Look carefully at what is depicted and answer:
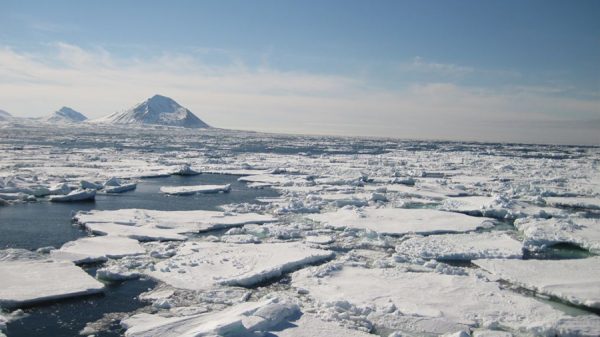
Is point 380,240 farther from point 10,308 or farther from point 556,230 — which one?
point 10,308

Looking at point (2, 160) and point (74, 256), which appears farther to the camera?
point (2, 160)

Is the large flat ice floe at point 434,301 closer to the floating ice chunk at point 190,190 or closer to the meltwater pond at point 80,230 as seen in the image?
the meltwater pond at point 80,230

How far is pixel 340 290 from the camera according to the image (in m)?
7.44

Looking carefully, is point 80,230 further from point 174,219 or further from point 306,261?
point 306,261

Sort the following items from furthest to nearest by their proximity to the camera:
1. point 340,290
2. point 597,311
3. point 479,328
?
point 340,290, point 597,311, point 479,328

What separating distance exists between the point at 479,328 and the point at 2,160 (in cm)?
2807

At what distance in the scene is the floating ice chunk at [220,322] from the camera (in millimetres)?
5445

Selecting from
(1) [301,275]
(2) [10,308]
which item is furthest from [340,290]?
(2) [10,308]

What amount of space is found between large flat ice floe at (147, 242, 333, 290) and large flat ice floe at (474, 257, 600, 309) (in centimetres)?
342

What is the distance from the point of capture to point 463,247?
403 inches

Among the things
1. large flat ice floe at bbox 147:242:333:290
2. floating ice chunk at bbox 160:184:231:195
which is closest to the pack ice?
large flat ice floe at bbox 147:242:333:290

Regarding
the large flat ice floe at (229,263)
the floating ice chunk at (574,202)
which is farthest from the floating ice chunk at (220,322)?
the floating ice chunk at (574,202)

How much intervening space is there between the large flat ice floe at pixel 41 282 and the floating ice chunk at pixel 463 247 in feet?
20.4

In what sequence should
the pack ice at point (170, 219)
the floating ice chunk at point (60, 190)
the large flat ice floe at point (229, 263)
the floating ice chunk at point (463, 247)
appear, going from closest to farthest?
the large flat ice floe at point (229, 263)
the floating ice chunk at point (463, 247)
the pack ice at point (170, 219)
the floating ice chunk at point (60, 190)
